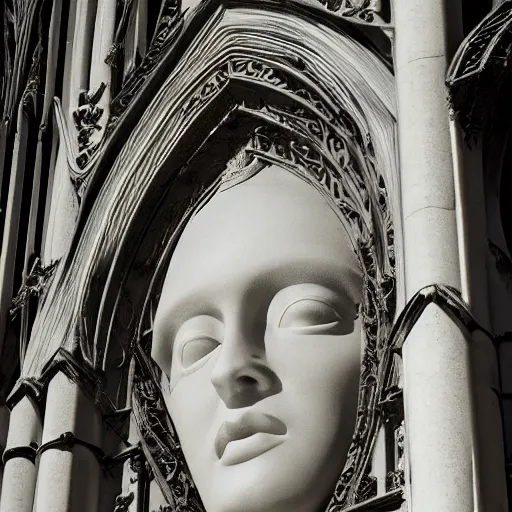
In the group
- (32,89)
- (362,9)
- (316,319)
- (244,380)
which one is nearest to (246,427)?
(244,380)

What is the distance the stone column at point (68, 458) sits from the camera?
7809 mm

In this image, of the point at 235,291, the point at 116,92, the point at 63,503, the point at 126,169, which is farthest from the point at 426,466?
the point at 116,92

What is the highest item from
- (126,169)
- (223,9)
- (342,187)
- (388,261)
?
(223,9)

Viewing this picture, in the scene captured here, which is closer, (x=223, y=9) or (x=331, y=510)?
(x=331, y=510)

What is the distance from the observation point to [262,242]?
775 cm

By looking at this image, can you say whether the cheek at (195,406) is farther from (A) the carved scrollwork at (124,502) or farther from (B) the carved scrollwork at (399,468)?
(B) the carved scrollwork at (399,468)

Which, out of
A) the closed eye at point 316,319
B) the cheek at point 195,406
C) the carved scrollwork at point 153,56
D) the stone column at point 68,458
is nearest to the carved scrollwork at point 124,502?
the stone column at point 68,458

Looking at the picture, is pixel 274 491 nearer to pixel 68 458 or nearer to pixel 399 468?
pixel 399 468

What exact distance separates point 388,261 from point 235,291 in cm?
89

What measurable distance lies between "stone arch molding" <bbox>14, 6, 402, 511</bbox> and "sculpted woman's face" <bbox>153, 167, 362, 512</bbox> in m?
0.16

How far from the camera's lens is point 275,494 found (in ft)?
23.2

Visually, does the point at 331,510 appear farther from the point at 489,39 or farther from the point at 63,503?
the point at 489,39

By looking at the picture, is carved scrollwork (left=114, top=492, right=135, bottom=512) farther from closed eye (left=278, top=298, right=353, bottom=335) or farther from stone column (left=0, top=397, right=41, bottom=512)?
closed eye (left=278, top=298, right=353, bottom=335)

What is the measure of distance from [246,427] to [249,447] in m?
0.10
